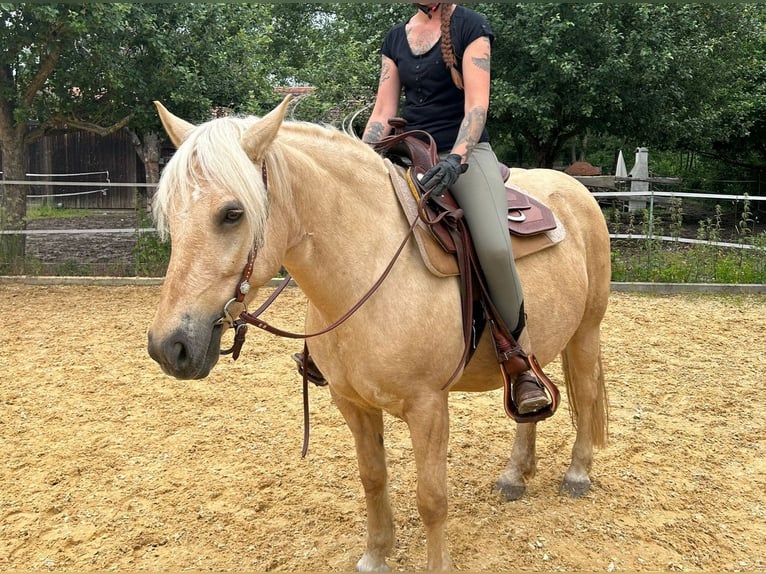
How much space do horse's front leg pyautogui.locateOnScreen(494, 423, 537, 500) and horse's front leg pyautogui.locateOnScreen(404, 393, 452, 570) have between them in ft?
3.35

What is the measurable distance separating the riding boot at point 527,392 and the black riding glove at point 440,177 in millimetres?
796

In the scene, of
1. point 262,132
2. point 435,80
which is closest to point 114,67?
point 435,80

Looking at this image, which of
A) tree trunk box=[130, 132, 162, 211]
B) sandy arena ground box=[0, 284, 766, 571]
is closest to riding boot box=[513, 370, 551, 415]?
sandy arena ground box=[0, 284, 766, 571]

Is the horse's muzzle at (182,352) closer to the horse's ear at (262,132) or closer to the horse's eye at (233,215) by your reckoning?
the horse's eye at (233,215)

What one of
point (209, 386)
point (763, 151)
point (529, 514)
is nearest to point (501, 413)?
point (529, 514)

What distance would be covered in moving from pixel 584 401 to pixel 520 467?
0.56 meters

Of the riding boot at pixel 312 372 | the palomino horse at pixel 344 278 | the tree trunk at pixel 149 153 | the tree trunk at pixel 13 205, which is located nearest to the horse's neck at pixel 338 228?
the palomino horse at pixel 344 278

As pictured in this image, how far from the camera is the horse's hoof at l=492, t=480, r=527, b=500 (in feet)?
11.3

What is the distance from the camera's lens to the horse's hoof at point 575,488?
3479mm

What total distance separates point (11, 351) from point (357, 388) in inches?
208

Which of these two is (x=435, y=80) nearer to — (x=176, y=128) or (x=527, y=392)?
(x=176, y=128)

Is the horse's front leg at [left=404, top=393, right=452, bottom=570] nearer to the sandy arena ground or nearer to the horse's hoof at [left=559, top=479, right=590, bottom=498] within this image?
the sandy arena ground

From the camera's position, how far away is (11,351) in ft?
20.1

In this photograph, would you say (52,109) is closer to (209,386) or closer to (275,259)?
(209,386)
